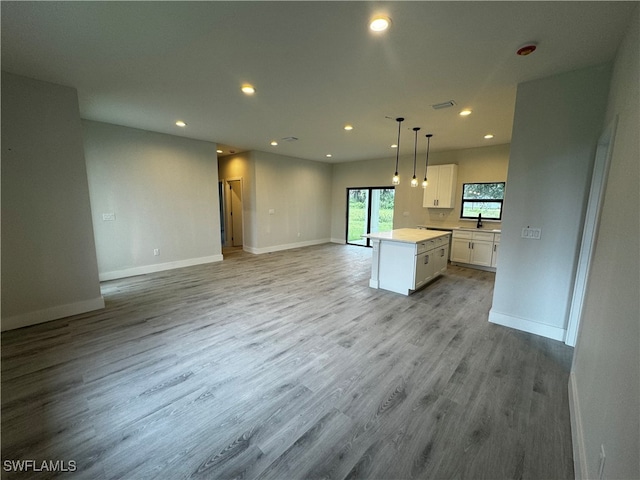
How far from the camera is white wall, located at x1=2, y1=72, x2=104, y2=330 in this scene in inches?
108

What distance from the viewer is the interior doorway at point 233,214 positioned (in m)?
7.94

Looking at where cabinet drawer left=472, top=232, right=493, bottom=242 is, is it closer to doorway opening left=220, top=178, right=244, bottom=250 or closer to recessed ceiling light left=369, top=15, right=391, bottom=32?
recessed ceiling light left=369, top=15, right=391, bottom=32

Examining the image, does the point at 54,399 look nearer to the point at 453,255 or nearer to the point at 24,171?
the point at 24,171

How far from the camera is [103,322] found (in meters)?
3.04

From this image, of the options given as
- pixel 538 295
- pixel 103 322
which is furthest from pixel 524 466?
pixel 103 322

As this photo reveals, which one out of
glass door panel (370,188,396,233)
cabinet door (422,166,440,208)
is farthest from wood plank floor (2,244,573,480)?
glass door panel (370,188,396,233)

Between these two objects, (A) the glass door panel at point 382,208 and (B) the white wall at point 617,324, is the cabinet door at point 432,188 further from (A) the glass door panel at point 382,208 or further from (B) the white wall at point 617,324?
(B) the white wall at point 617,324

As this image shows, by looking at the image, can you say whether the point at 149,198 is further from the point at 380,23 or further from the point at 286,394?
the point at 380,23

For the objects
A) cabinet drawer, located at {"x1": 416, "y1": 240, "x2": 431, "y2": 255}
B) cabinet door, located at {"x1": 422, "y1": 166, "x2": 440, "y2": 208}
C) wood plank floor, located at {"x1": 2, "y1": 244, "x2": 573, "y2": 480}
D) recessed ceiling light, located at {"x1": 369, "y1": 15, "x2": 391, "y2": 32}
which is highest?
recessed ceiling light, located at {"x1": 369, "y1": 15, "x2": 391, "y2": 32}

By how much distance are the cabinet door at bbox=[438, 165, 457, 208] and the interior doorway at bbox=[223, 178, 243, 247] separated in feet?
18.4

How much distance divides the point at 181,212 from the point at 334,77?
438cm

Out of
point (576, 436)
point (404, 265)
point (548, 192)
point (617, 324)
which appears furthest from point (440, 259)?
point (617, 324)

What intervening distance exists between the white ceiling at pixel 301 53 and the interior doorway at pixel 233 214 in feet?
13.3

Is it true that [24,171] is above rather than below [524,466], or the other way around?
above
